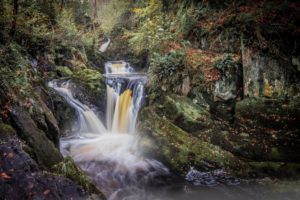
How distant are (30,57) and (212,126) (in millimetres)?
7397

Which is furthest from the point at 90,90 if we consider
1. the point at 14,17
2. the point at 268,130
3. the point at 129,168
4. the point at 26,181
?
the point at 26,181

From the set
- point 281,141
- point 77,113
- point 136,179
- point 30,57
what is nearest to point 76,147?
point 77,113

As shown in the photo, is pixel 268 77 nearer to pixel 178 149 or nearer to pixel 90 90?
pixel 178 149

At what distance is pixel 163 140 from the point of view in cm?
802

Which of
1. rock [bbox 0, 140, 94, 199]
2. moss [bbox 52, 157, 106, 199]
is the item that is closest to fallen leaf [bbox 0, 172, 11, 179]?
rock [bbox 0, 140, 94, 199]

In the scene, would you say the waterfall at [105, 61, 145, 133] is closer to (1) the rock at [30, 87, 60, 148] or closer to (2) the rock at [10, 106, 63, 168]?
(1) the rock at [30, 87, 60, 148]

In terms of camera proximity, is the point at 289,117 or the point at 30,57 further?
the point at 30,57

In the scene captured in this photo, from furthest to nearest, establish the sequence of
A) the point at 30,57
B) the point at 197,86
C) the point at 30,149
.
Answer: the point at 30,57
the point at 197,86
the point at 30,149

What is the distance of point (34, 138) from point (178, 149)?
3.91 m

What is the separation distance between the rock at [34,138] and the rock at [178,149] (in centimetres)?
307

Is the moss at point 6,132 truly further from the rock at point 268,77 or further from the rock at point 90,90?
the rock at point 268,77

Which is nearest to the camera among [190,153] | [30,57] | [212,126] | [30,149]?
[30,149]

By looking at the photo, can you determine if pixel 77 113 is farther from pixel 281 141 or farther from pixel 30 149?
pixel 281 141

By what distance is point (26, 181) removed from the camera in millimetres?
4211
